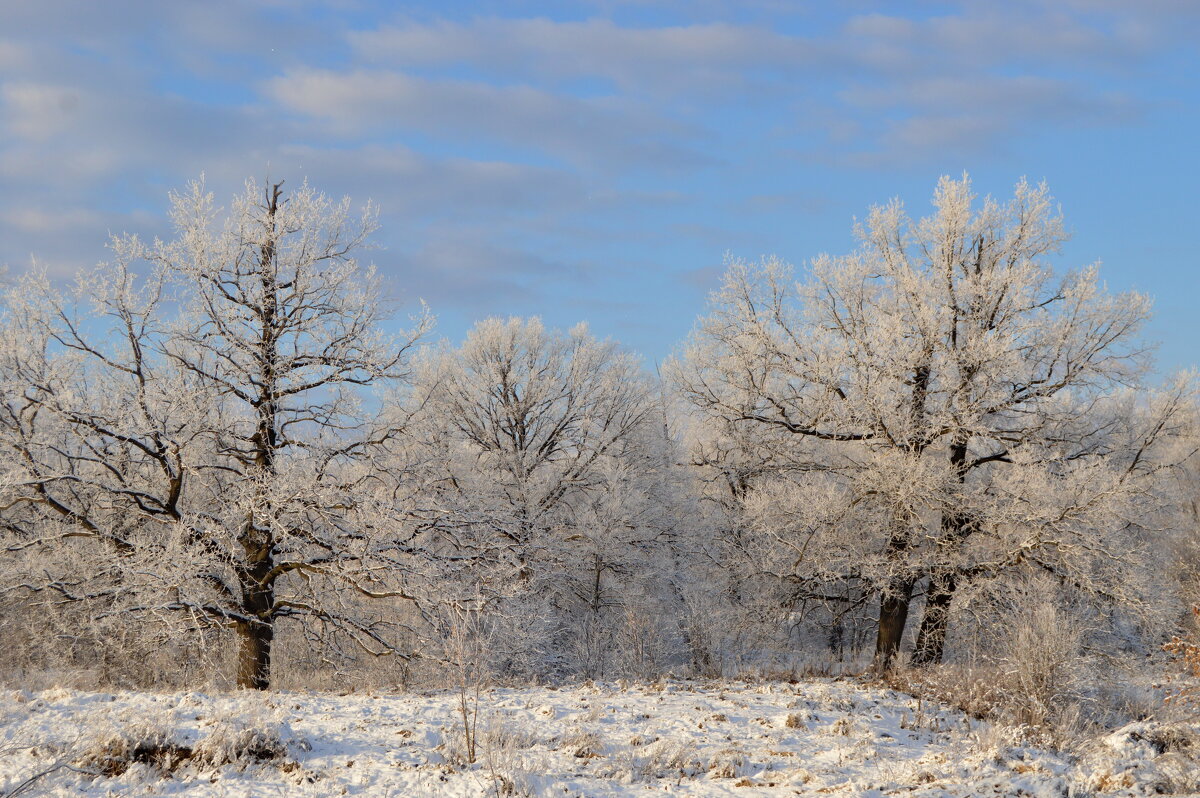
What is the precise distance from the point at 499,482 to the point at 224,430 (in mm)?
10947

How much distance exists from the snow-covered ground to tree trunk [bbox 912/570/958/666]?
7155 millimetres

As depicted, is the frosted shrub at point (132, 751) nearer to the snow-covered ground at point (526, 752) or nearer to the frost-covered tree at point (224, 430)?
the snow-covered ground at point (526, 752)

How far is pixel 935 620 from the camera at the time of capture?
16812 millimetres

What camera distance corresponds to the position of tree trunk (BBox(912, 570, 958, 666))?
1623 centimetres

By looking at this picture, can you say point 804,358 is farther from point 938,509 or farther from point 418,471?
point 418,471

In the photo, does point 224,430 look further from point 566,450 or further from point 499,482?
point 566,450

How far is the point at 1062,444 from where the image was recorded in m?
17.0

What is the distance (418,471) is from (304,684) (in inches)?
160

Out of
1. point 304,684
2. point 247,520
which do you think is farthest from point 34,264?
point 304,684

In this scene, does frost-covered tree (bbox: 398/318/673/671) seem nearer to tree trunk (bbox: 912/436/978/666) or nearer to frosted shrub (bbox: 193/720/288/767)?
tree trunk (bbox: 912/436/978/666)

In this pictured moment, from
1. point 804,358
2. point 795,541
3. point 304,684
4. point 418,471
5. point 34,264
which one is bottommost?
point 304,684

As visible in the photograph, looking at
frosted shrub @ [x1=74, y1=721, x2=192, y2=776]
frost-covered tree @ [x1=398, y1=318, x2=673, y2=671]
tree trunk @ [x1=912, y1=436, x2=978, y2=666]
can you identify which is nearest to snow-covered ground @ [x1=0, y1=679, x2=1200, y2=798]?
frosted shrub @ [x1=74, y1=721, x2=192, y2=776]

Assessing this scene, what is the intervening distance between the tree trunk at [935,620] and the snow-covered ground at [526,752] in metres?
7.16

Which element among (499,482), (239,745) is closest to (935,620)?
(499,482)
